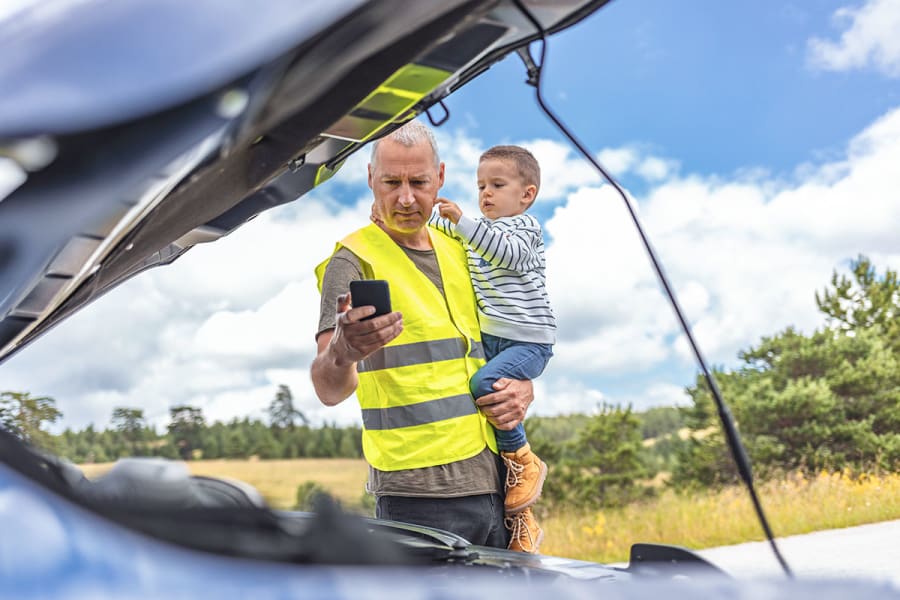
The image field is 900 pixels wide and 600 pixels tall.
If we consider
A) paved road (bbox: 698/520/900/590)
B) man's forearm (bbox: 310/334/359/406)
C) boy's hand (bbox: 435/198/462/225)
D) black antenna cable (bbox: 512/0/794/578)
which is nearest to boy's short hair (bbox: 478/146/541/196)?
boy's hand (bbox: 435/198/462/225)

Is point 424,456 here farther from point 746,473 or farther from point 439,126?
point 746,473

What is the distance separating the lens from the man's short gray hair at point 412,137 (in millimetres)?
2176

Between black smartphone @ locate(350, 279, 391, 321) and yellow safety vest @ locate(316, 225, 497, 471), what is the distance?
49cm

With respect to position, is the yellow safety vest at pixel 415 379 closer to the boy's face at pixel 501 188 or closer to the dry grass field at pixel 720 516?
the boy's face at pixel 501 188

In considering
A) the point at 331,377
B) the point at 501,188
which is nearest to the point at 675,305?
the point at 331,377

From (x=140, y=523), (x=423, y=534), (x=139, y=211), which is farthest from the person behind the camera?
(x=423, y=534)

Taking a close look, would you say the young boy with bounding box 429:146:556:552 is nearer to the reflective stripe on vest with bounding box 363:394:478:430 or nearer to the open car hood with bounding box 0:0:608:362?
the reflective stripe on vest with bounding box 363:394:478:430

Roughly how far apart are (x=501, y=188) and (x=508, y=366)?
66 centimetres

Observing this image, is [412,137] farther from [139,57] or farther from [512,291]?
[139,57]

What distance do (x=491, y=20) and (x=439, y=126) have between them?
55cm

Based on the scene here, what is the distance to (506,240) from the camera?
8.02 feet

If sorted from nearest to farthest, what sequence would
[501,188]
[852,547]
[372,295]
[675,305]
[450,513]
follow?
[675,305] → [372,295] → [450,513] → [501,188] → [852,547]

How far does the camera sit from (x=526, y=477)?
2.31 m

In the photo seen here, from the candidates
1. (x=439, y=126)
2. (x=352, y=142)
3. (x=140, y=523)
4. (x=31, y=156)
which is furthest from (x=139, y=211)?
(x=439, y=126)
